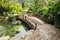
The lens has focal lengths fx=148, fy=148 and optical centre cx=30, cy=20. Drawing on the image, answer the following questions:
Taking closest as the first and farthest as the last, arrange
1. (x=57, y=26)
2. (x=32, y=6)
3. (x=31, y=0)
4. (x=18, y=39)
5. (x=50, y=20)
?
(x=18, y=39) → (x=57, y=26) → (x=50, y=20) → (x=32, y=6) → (x=31, y=0)

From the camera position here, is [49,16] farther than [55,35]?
Yes

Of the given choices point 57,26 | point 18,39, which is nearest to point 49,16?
point 57,26

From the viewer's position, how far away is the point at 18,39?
789 centimetres

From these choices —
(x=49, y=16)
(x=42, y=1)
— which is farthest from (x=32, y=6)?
(x=49, y=16)

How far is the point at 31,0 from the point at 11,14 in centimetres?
511

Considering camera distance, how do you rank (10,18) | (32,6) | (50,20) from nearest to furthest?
(50,20) < (10,18) < (32,6)

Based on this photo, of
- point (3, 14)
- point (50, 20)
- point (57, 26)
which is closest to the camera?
point (57, 26)

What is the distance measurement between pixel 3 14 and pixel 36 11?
361 cm

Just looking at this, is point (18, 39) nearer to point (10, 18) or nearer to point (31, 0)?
point (10, 18)

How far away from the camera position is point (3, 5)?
1642 cm

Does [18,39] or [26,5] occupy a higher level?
[18,39]

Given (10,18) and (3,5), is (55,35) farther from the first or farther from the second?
(3,5)

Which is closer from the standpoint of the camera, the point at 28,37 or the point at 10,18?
the point at 28,37

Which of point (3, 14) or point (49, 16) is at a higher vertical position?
point (49, 16)
